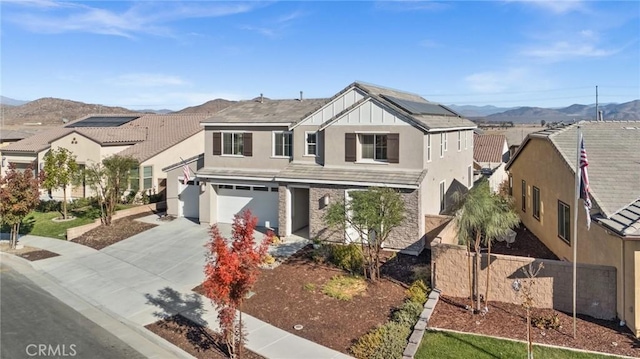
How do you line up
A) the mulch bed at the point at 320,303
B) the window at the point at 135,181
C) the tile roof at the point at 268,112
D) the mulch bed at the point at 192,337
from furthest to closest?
the window at the point at 135,181, the tile roof at the point at 268,112, the mulch bed at the point at 320,303, the mulch bed at the point at 192,337

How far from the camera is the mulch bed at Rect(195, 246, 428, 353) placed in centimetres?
1165

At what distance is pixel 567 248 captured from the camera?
1524 cm

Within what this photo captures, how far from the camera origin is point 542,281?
40.1ft

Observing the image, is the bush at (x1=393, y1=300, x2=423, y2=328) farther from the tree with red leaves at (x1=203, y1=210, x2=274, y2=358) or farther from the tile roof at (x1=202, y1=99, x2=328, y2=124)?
the tile roof at (x1=202, y1=99, x2=328, y2=124)

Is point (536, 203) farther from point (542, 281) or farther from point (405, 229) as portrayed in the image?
point (542, 281)

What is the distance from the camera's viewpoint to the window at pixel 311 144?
21391 mm

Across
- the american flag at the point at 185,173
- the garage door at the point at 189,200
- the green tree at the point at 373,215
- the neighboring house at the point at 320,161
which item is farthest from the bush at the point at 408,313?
the garage door at the point at 189,200

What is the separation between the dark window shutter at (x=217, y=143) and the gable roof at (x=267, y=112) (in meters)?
0.66

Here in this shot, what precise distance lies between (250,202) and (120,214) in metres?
8.24

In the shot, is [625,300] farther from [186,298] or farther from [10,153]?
[10,153]

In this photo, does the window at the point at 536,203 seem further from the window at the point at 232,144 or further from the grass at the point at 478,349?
the window at the point at 232,144

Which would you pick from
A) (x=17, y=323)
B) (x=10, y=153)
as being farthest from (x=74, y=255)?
(x=10, y=153)

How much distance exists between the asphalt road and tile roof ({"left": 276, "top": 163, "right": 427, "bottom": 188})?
10.3 metres

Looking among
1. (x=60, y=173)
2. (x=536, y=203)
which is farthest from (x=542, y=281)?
(x=60, y=173)
